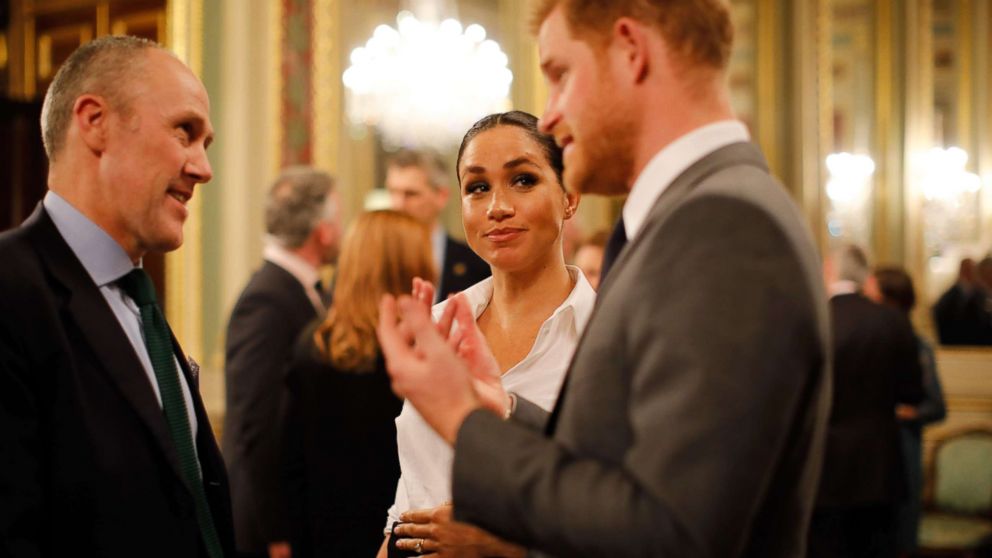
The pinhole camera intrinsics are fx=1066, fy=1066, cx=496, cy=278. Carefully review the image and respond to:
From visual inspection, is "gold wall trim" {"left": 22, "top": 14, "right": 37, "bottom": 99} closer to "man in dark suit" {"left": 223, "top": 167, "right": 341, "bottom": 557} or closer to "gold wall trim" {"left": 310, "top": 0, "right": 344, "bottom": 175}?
"gold wall trim" {"left": 310, "top": 0, "right": 344, "bottom": 175}

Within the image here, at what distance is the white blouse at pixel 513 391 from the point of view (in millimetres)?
1654

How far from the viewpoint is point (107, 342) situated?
149 centimetres

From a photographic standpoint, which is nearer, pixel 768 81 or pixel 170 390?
pixel 170 390

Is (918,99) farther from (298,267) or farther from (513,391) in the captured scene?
(513,391)

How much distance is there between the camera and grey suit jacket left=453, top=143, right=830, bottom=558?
99 cm

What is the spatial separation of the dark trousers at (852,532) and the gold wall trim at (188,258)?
10.9 ft

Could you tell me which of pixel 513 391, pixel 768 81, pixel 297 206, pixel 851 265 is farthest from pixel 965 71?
pixel 513 391

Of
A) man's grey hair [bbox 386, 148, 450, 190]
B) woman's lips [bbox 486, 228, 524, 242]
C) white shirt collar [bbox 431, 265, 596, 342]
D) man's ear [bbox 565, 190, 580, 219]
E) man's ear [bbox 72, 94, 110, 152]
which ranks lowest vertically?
white shirt collar [bbox 431, 265, 596, 342]

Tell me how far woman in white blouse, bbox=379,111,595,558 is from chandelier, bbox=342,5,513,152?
5.07 meters

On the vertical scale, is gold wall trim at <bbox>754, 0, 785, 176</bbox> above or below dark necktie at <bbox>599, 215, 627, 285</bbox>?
above

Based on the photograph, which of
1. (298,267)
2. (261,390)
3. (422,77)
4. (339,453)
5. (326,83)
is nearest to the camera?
(339,453)

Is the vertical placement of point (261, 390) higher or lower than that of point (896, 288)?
lower

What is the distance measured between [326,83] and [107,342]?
16.7 feet

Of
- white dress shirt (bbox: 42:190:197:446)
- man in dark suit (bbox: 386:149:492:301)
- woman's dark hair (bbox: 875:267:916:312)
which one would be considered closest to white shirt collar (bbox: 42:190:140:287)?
white dress shirt (bbox: 42:190:197:446)
